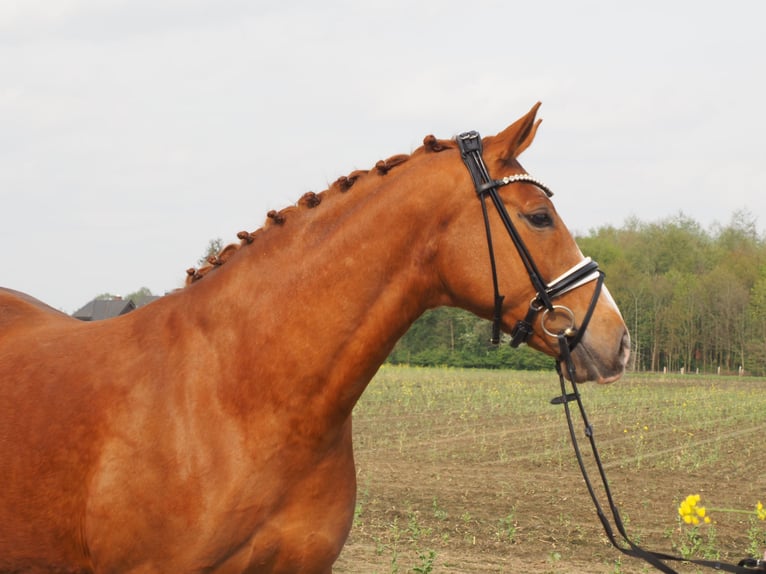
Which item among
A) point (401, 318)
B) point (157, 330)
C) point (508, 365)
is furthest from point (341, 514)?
point (508, 365)

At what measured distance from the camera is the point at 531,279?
296cm

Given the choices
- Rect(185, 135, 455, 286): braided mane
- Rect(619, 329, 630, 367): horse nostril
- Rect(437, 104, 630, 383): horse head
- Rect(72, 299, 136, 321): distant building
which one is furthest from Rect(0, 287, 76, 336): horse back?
Rect(72, 299, 136, 321): distant building

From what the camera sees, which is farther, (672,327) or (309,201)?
(672,327)

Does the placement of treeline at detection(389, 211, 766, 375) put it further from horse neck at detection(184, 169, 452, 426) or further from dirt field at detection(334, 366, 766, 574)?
horse neck at detection(184, 169, 452, 426)

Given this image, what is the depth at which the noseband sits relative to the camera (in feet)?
9.59

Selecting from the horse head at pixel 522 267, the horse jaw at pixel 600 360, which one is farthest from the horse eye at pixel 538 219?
the horse jaw at pixel 600 360

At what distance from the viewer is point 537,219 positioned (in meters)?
2.99

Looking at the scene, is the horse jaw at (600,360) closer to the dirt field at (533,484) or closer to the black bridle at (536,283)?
the black bridle at (536,283)

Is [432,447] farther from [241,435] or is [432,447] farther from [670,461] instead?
[241,435]

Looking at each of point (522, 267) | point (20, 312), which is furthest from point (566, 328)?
point (20, 312)

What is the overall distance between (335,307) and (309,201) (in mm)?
484

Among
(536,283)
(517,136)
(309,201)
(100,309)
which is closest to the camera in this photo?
Answer: (536,283)

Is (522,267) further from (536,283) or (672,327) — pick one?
(672,327)

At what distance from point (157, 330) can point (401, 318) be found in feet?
2.98
